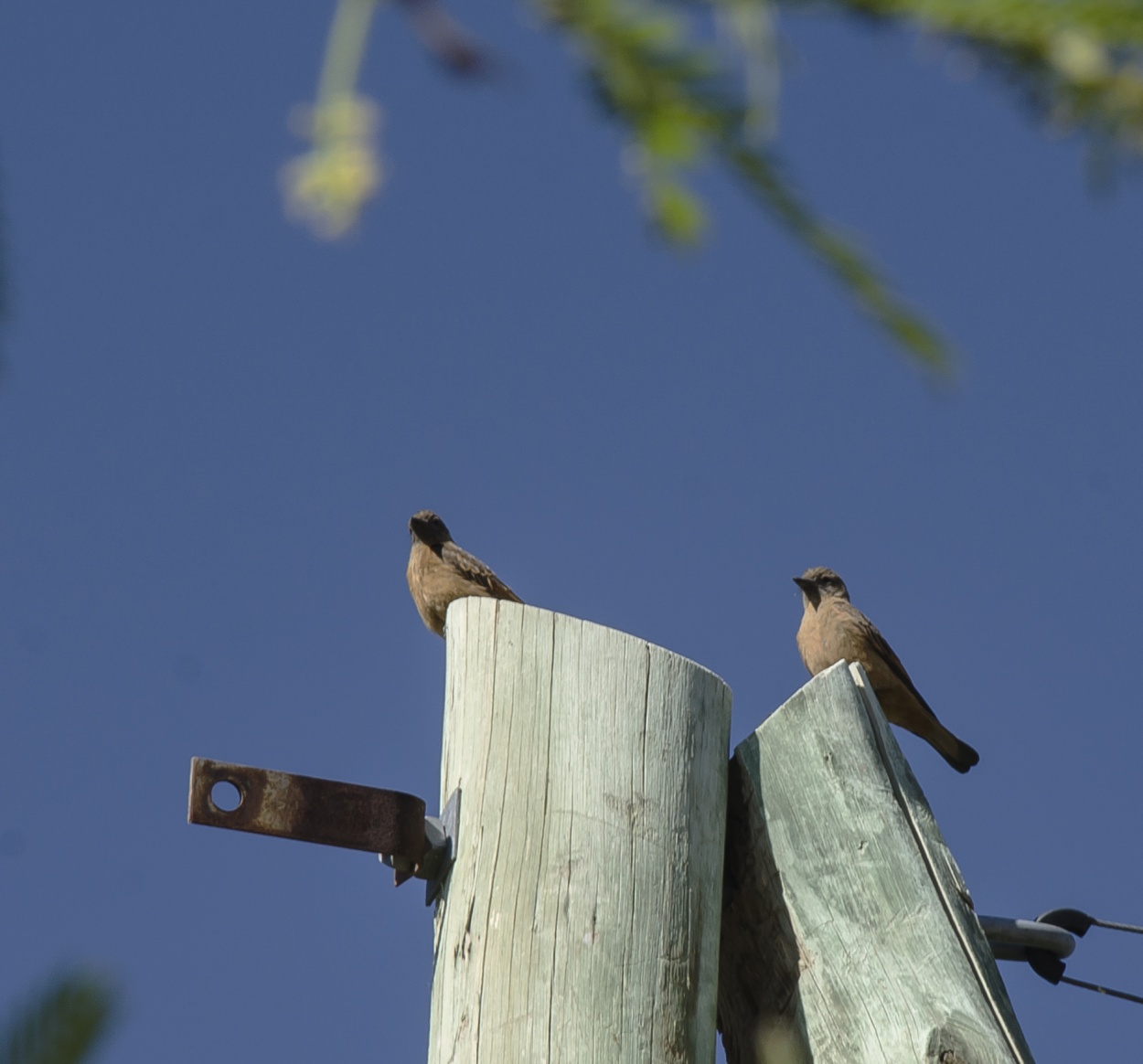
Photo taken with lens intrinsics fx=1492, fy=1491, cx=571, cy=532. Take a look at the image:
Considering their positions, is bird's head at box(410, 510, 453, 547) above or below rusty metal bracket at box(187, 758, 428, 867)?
above

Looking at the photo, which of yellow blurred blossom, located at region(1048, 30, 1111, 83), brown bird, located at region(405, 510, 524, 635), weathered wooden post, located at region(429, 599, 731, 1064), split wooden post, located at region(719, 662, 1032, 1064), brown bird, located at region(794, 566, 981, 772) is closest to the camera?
yellow blurred blossom, located at region(1048, 30, 1111, 83)

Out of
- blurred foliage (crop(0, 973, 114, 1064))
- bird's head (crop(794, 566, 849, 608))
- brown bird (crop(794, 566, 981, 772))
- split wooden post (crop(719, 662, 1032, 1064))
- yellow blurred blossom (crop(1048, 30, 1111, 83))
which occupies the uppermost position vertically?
bird's head (crop(794, 566, 849, 608))

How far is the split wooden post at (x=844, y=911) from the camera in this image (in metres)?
2.82

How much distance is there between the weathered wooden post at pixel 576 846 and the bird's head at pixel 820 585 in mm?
4705

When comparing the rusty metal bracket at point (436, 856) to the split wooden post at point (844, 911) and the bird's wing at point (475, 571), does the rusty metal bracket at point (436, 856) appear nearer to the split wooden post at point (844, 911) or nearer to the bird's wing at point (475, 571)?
the split wooden post at point (844, 911)

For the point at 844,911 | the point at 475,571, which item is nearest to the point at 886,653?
the point at 475,571

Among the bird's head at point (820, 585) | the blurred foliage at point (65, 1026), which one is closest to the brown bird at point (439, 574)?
the bird's head at point (820, 585)

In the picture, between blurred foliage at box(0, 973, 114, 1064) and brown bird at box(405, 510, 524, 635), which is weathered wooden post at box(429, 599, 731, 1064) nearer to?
blurred foliage at box(0, 973, 114, 1064)

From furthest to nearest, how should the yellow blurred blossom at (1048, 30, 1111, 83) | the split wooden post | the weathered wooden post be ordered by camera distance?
the split wooden post, the weathered wooden post, the yellow blurred blossom at (1048, 30, 1111, 83)

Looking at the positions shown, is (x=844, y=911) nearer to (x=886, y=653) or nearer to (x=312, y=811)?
(x=312, y=811)

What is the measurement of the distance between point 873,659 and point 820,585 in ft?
2.43

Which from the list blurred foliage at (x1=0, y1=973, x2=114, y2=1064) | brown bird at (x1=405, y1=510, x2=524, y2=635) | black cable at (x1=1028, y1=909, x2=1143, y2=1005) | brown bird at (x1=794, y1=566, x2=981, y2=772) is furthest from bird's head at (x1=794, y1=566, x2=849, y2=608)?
blurred foliage at (x1=0, y1=973, x2=114, y2=1064)

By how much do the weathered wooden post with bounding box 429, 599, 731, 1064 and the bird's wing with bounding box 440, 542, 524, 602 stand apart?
14.1 ft

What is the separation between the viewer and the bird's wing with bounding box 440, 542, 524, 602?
299 inches
